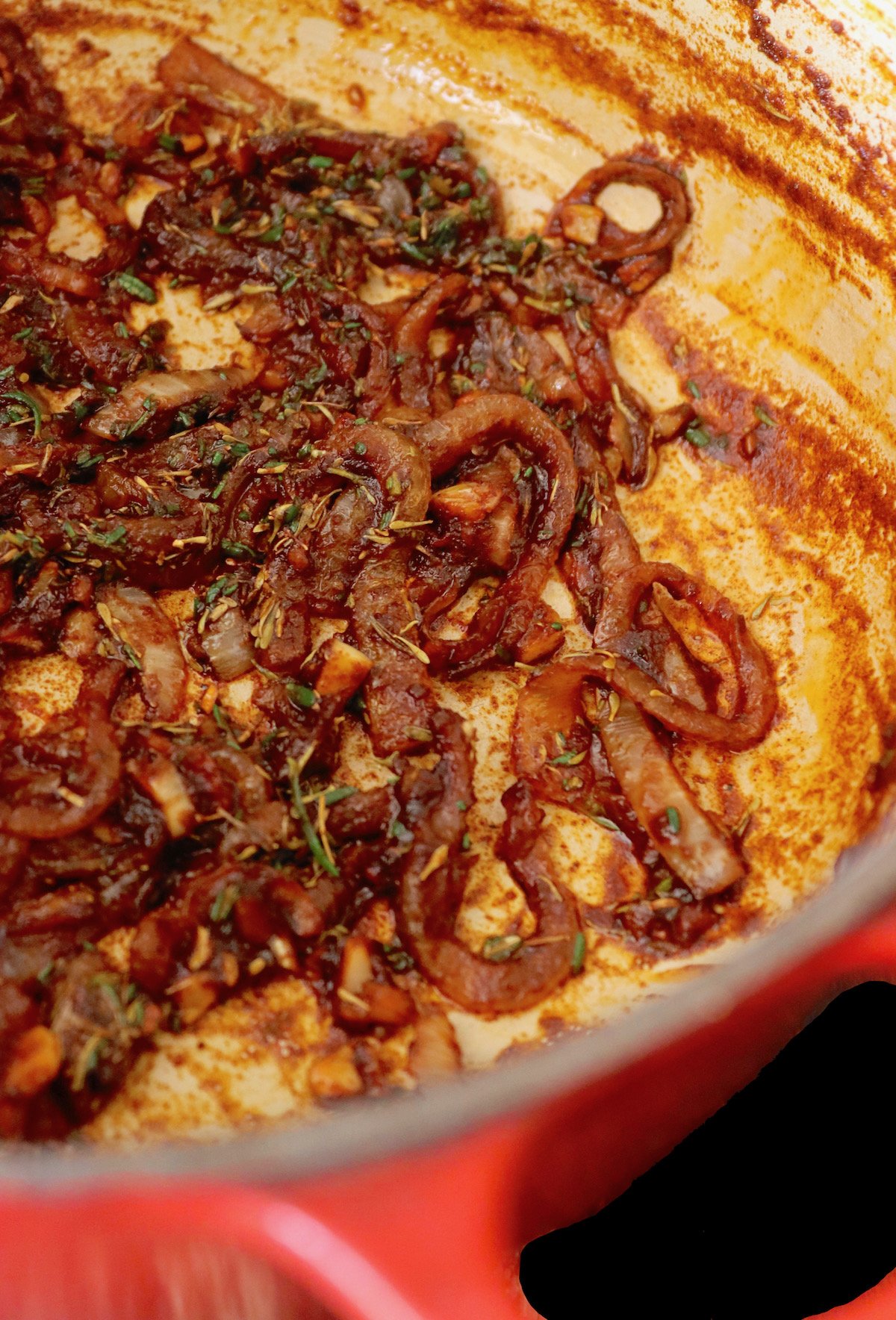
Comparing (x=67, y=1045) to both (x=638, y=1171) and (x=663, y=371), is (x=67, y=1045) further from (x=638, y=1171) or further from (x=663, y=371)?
(x=663, y=371)

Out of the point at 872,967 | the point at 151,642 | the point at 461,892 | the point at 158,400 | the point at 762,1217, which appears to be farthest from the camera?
the point at 158,400

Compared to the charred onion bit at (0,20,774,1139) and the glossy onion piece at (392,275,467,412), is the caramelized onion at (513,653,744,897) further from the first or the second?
the glossy onion piece at (392,275,467,412)

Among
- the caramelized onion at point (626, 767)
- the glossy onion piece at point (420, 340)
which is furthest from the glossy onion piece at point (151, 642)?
the glossy onion piece at point (420, 340)

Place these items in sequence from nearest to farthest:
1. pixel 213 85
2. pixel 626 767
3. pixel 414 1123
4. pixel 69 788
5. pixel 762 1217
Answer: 1. pixel 414 1123
2. pixel 762 1217
3. pixel 69 788
4. pixel 626 767
5. pixel 213 85

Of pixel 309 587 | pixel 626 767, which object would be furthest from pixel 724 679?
pixel 309 587

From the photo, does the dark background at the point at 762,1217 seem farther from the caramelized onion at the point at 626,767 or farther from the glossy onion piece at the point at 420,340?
the glossy onion piece at the point at 420,340

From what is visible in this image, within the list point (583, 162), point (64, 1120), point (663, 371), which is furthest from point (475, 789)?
point (583, 162)

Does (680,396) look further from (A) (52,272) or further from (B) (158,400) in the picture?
(A) (52,272)
